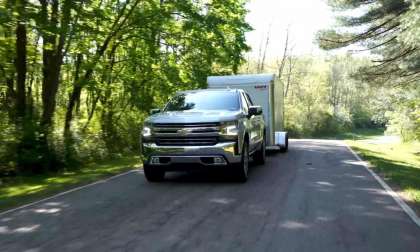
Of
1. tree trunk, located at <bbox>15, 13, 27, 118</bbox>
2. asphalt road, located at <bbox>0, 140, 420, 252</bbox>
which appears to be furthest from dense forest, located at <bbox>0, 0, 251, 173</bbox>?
asphalt road, located at <bbox>0, 140, 420, 252</bbox>

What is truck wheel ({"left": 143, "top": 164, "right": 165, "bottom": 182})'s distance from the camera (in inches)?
454

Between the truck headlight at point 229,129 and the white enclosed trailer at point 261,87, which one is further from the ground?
→ the white enclosed trailer at point 261,87

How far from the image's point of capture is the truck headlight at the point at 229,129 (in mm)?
10863

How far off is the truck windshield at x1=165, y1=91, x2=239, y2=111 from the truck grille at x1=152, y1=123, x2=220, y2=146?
51.5 inches

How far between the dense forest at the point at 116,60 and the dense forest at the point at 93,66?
0.04m

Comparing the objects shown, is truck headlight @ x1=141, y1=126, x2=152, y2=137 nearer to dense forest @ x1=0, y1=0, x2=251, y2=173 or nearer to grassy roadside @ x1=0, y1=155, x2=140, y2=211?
grassy roadside @ x1=0, y1=155, x2=140, y2=211

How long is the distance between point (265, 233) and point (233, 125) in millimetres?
4635

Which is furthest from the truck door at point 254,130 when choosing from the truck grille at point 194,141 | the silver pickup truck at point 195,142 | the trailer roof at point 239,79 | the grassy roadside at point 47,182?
the grassy roadside at point 47,182

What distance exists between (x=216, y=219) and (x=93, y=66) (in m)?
11.7

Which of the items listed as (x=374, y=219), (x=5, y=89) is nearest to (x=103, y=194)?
(x=374, y=219)

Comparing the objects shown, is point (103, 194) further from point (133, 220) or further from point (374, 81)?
point (374, 81)

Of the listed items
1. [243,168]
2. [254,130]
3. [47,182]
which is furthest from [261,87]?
[47,182]

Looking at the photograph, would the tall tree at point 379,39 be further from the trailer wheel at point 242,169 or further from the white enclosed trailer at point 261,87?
the trailer wheel at point 242,169

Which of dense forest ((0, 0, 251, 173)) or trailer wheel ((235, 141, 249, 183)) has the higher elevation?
dense forest ((0, 0, 251, 173))
